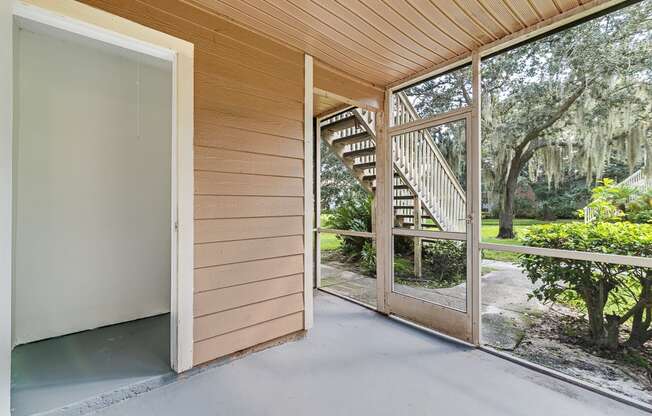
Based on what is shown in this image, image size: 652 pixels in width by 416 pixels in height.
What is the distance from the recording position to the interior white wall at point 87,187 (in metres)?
2.36

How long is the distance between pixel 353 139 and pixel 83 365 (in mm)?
3512

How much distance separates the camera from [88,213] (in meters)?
2.63

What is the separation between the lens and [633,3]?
1.85 metres

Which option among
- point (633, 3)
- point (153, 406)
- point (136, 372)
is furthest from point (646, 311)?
point (136, 372)

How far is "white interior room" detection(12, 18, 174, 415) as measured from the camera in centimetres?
224

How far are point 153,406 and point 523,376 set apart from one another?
2325 mm

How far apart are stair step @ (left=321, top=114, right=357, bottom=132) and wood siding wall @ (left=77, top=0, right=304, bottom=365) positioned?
1.42 metres

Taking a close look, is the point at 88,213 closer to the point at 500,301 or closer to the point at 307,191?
the point at 307,191

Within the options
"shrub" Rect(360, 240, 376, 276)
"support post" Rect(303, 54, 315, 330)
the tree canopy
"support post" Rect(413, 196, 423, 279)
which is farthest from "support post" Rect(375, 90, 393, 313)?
"shrub" Rect(360, 240, 376, 276)

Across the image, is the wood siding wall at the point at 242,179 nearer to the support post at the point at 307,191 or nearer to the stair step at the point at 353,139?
the support post at the point at 307,191

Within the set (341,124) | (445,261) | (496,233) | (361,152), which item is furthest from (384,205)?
(341,124)

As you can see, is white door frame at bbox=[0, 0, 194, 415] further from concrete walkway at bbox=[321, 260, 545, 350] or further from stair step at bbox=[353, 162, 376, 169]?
stair step at bbox=[353, 162, 376, 169]

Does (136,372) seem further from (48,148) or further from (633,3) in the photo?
(633,3)

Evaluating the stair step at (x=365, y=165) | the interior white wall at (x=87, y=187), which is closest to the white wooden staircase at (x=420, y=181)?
the stair step at (x=365, y=165)
